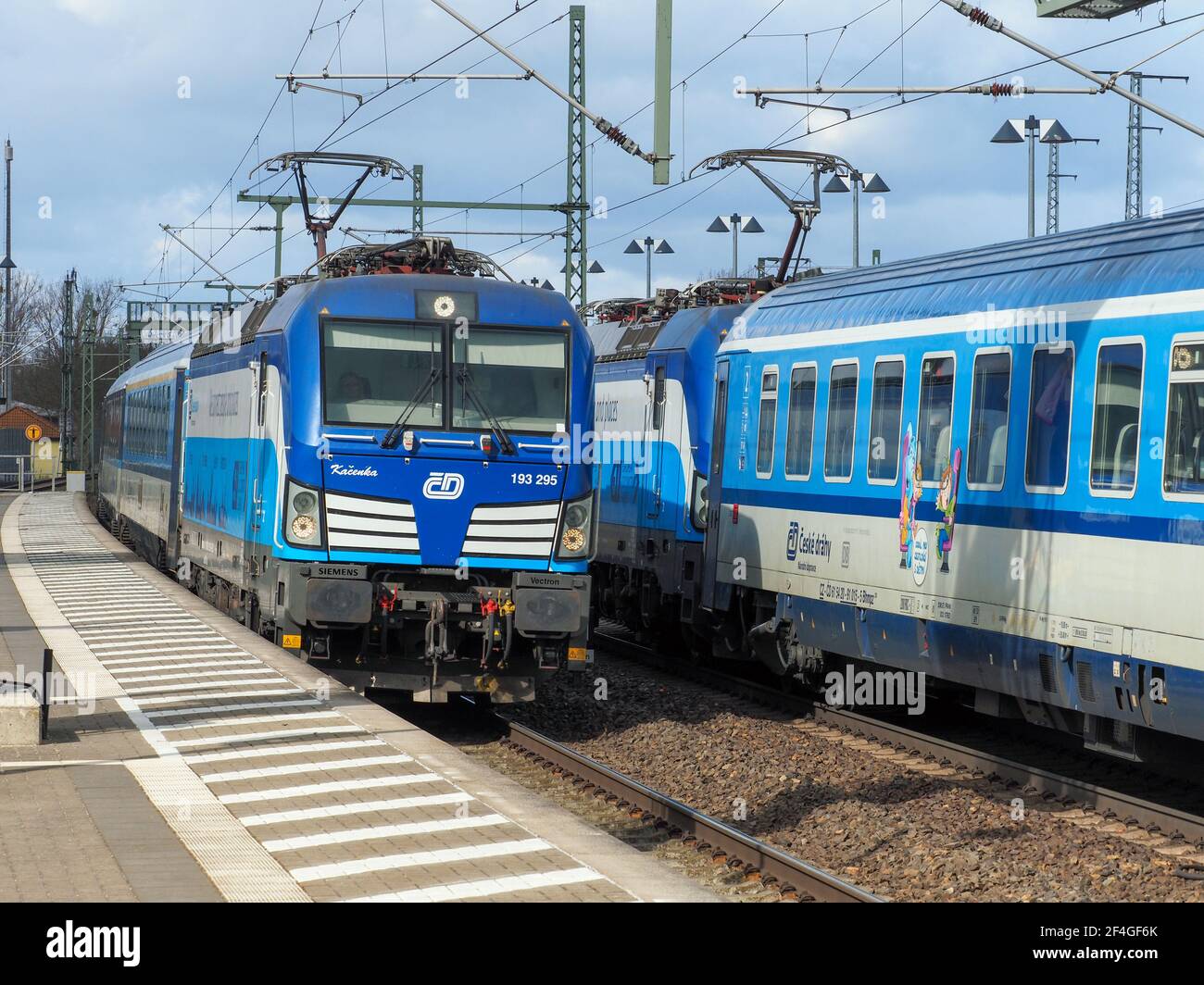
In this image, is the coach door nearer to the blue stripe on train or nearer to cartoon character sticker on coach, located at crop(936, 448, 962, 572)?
the blue stripe on train

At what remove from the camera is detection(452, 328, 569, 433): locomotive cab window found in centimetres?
1466

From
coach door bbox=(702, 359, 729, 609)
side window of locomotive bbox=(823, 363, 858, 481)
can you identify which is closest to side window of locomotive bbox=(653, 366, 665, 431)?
coach door bbox=(702, 359, 729, 609)

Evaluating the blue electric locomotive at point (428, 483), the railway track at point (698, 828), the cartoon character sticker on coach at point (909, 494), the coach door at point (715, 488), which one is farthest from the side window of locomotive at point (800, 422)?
the railway track at point (698, 828)

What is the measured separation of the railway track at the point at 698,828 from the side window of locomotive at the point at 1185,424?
10.7 feet

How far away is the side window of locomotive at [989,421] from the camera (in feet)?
42.1

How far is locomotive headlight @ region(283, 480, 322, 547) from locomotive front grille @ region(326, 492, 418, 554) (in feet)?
0.29

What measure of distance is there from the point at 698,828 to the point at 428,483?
4388 mm

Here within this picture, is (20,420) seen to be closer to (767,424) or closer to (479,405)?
(767,424)

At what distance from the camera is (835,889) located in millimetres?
9273

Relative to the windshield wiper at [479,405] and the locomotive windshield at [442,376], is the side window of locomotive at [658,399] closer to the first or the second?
the locomotive windshield at [442,376]

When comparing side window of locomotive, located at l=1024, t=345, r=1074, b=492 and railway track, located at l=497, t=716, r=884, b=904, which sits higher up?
side window of locomotive, located at l=1024, t=345, r=1074, b=492

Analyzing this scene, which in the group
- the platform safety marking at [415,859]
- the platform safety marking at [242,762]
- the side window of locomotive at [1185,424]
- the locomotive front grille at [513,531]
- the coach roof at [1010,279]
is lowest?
the platform safety marking at [242,762]

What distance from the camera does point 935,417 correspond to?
13.8m
